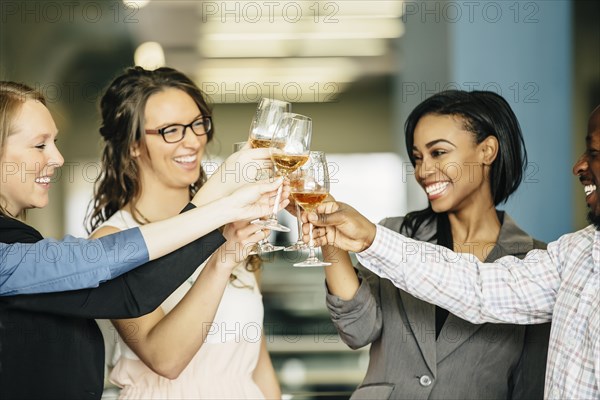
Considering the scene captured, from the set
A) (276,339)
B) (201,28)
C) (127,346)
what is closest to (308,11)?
(201,28)

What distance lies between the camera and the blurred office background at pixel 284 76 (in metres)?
4.88

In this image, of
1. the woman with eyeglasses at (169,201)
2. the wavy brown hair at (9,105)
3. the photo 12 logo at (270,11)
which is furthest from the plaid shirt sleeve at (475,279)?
the photo 12 logo at (270,11)

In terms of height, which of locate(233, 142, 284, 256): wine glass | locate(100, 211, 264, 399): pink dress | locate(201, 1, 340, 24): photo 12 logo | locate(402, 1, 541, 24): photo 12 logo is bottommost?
locate(100, 211, 264, 399): pink dress

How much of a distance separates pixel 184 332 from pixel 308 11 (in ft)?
10.3

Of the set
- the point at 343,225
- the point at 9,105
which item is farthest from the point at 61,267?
the point at 343,225

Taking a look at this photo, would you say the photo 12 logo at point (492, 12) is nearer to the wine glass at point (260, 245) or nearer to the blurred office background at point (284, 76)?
the blurred office background at point (284, 76)

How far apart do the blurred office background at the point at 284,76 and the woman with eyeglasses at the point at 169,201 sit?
2144 millimetres

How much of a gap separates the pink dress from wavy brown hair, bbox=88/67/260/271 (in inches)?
5.5

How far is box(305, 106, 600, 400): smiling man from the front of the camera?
71.2 inches

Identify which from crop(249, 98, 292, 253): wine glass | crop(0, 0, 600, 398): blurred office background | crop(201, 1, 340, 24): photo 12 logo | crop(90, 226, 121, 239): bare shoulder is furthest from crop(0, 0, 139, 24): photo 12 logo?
crop(249, 98, 292, 253): wine glass

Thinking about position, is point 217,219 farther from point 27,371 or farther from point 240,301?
point 240,301

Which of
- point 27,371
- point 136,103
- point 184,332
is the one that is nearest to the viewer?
point 27,371

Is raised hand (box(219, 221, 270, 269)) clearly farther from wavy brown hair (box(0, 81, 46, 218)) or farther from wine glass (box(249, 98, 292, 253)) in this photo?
wavy brown hair (box(0, 81, 46, 218))

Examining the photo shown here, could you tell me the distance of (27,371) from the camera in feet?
5.96
